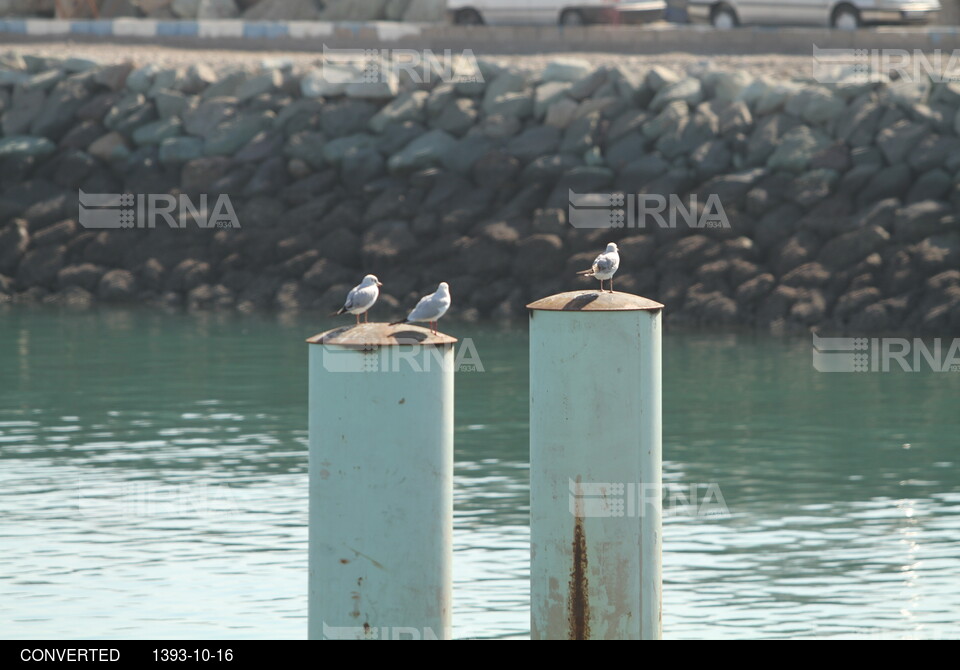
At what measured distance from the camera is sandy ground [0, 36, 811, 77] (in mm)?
28250

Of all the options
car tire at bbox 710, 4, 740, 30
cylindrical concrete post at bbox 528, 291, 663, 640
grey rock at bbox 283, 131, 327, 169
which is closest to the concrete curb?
car tire at bbox 710, 4, 740, 30

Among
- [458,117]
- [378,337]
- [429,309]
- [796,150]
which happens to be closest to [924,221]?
[796,150]

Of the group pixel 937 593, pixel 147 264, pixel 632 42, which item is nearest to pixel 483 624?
pixel 937 593

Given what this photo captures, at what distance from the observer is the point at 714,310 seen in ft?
79.1

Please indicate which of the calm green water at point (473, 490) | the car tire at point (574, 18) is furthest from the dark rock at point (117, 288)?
the car tire at point (574, 18)

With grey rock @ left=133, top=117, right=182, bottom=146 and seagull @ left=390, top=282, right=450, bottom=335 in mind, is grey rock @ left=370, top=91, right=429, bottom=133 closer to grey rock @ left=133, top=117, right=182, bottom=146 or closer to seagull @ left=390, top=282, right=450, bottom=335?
grey rock @ left=133, top=117, right=182, bottom=146

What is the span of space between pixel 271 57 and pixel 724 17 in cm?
770

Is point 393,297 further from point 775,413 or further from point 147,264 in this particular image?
point 775,413

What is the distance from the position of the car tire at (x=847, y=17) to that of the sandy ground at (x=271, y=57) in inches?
95.9

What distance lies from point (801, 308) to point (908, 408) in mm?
5441

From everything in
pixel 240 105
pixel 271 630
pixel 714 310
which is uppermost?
pixel 240 105

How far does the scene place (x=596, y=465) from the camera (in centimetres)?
790
